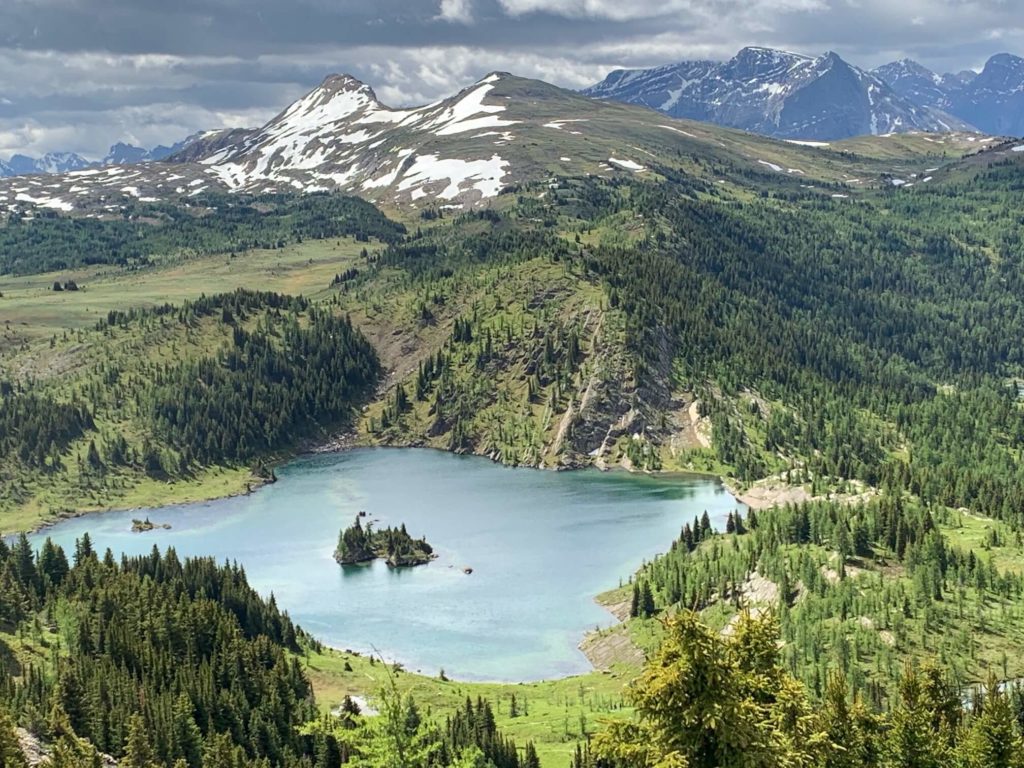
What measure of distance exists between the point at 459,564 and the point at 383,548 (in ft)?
43.1

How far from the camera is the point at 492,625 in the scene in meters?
134

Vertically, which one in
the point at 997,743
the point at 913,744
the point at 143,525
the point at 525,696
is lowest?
the point at 525,696

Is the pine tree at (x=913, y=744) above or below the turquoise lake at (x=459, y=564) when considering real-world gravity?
above

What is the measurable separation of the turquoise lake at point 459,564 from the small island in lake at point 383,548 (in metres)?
1.77

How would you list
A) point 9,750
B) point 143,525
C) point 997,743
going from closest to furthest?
point 997,743, point 9,750, point 143,525

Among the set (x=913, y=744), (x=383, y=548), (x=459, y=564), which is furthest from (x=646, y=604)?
(x=913, y=744)

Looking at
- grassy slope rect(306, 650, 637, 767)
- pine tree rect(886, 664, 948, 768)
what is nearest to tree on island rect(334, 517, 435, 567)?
grassy slope rect(306, 650, 637, 767)

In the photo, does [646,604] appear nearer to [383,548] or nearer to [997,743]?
[383,548]

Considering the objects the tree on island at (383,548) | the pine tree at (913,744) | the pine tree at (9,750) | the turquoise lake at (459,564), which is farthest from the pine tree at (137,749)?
the tree on island at (383,548)

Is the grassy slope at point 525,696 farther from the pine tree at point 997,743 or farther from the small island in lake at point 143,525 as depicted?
the small island in lake at point 143,525

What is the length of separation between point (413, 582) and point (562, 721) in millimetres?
55171

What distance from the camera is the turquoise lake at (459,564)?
423 ft

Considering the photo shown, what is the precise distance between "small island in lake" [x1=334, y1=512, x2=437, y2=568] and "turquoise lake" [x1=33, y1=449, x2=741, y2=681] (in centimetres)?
177

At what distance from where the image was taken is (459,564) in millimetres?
158875
